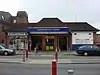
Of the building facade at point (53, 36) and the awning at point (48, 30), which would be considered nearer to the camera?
the awning at point (48, 30)

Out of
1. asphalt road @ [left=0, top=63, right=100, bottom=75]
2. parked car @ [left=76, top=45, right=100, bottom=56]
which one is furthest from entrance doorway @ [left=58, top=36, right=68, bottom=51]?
asphalt road @ [left=0, top=63, right=100, bottom=75]

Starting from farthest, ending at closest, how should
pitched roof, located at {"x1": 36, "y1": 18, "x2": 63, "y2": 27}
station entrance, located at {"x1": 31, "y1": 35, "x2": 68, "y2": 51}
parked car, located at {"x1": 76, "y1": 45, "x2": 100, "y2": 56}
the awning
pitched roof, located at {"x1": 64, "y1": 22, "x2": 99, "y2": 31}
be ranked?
1. pitched roof, located at {"x1": 36, "y1": 18, "x2": 63, "y2": 27}
2. pitched roof, located at {"x1": 64, "y1": 22, "x2": 99, "y2": 31}
3. station entrance, located at {"x1": 31, "y1": 35, "x2": 68, "y2": 51}
4. the awning
5. parked car, located at {"x1": 76, "y1": 45, "x2": 100, "y2": 56}

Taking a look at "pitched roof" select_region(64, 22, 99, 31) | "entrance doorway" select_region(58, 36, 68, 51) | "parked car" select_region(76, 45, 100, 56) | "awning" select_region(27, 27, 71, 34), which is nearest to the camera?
"parked car" select_region(76, 45, 100, 56)

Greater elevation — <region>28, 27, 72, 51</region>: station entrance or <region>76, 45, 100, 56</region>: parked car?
<region>28, 27, 72, 51</region>: station entrance

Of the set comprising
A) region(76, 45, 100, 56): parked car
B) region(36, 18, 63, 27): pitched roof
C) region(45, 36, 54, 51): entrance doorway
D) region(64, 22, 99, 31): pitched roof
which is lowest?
region(76, 45, 100, 56): parked car

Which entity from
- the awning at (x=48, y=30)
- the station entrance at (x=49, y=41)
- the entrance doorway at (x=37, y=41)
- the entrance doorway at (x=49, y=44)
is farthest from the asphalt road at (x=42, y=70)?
the entrance doorway at (x=37, y=41)

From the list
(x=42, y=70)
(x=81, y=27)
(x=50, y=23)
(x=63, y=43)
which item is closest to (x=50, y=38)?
(x=63, y=43)

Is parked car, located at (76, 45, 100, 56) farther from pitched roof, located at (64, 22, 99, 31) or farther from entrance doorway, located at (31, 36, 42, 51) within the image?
pitched roof, located at (64, 22, 99, 31)

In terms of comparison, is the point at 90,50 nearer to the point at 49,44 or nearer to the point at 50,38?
the point at 50,38

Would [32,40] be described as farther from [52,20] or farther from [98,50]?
[98,50]

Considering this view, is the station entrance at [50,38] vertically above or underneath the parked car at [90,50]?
above

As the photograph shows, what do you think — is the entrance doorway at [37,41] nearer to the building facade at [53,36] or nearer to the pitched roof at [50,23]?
the building facade at [53,36]

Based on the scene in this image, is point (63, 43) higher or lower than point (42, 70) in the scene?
higher

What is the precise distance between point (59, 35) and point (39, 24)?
726 centimetres
